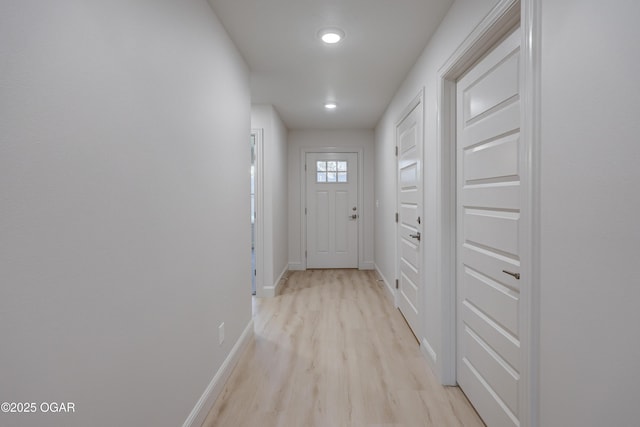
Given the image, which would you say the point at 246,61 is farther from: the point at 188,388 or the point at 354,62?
the point at 188,388

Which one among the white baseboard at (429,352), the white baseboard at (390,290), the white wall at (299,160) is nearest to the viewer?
the white baseboard at (429,352)

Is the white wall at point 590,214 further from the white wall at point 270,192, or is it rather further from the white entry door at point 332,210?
the white entry door at point 332,210

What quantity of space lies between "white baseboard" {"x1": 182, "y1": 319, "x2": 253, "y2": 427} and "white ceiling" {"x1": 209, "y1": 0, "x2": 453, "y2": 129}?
2236 millimetres

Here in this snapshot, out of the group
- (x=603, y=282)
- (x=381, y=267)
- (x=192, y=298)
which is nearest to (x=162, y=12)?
(x=192, y=298)

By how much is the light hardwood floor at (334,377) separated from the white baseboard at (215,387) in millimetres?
44

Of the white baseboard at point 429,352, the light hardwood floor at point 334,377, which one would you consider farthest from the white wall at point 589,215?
the white baseboard at point 429,352

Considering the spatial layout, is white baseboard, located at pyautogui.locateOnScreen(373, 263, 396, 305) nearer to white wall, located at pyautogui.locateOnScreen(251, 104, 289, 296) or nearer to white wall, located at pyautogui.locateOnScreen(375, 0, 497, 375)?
white wall, located at pyautogui.locateOnScreen(375, 0, 497, 375)

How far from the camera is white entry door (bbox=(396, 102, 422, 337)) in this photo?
271 centimetres

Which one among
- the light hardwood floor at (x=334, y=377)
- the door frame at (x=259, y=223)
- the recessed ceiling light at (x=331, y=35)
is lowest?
the light hardwood floor at (x=334, y=377)

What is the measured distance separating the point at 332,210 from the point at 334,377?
355cm

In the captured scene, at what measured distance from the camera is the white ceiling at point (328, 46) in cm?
203

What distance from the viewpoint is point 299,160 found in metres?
5.51

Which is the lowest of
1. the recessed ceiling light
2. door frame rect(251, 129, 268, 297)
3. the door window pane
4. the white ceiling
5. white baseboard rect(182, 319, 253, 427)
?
white baseboard rect(182, 319, 253, 427)

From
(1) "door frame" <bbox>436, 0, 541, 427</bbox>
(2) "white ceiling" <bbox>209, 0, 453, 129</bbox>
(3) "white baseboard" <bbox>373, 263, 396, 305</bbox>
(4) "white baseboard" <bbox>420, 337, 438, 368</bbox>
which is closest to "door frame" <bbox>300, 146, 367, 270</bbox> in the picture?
(3) "white baseboard" <bbox>373, 263, 396, 305</bbox>
